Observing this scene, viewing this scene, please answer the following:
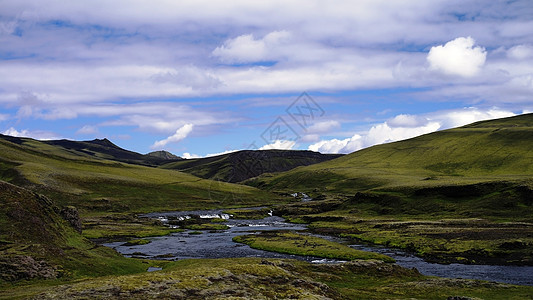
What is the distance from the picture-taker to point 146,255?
76688mm

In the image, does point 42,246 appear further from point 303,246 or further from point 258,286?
point 303,246

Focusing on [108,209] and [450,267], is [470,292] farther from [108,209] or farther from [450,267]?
[108,209]

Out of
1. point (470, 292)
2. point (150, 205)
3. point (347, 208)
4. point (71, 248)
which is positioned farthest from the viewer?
point (150, 205)

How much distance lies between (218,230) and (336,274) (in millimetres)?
73842

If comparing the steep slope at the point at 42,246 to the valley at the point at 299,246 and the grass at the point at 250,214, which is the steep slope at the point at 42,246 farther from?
the grass at the point at 250,214

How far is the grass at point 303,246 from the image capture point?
7425 cm

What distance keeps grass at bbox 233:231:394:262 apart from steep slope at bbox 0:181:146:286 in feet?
108

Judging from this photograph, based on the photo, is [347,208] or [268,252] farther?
[347,208]

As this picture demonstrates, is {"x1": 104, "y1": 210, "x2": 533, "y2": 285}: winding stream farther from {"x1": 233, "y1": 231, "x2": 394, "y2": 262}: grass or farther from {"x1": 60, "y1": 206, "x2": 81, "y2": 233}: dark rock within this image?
{"x1": 60, "y1": 206, "x2": 81, "y2": 233}: dark rock

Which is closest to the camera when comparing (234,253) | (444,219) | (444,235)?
(234,253)

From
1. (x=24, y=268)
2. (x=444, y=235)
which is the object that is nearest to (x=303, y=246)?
(x=444, y=235)

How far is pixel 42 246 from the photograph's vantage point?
154 ft

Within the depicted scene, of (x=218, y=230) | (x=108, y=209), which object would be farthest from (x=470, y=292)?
(x=108, y=209)

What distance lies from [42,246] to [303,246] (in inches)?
1974
